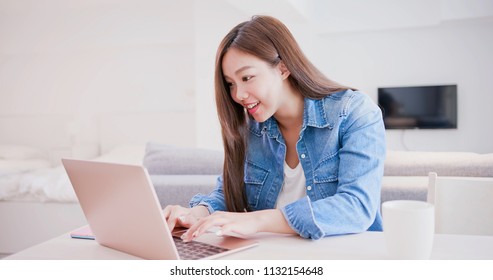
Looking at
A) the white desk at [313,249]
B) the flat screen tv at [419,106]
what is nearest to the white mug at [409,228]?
the white desk at [313,249]

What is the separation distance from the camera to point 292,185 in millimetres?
1139

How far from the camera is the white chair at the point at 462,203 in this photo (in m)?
1.01

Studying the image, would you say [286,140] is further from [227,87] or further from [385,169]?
[385,169]

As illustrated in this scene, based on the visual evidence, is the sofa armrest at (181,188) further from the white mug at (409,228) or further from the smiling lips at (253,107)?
the white mug at (409,228)

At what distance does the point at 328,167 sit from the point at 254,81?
0.25m

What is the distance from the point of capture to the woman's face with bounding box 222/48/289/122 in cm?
106

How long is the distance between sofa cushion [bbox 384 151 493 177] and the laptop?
1146 mm

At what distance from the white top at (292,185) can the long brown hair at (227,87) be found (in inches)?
3.7

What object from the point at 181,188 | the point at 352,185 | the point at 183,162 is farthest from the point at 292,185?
the point at 183,162

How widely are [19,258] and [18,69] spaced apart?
17.2ft

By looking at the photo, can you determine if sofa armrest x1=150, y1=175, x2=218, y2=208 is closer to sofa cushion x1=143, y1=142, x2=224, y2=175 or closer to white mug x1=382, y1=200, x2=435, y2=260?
sofa cushion x1=143, y1=142, x2=224, y2=175

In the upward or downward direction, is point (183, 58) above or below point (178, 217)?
above
